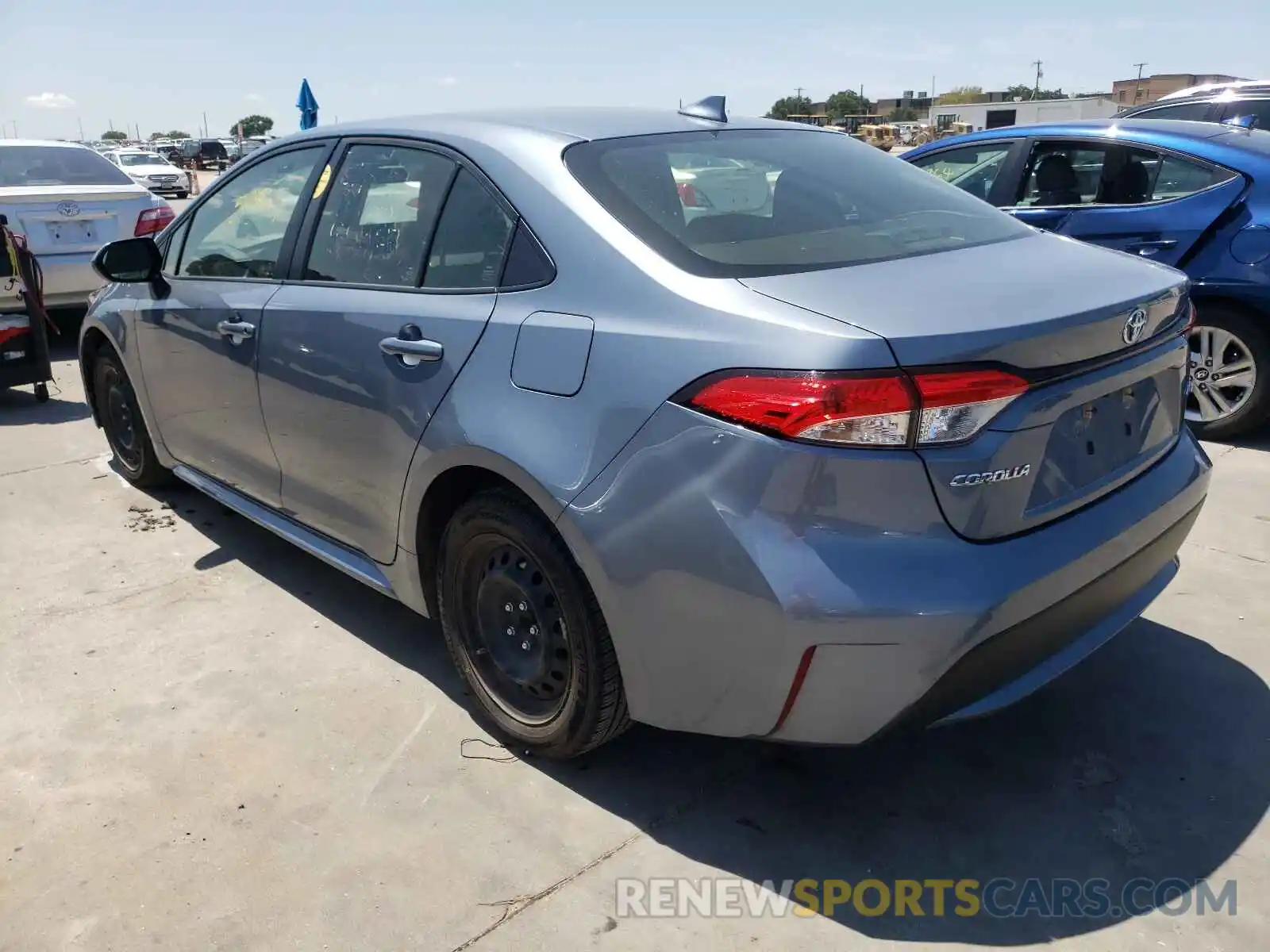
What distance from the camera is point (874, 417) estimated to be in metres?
1.98

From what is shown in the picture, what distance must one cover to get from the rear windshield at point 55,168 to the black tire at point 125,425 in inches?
162

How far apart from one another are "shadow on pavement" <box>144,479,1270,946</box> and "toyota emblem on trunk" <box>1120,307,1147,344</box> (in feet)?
3.29

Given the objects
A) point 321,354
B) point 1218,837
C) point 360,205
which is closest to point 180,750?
point 321,354

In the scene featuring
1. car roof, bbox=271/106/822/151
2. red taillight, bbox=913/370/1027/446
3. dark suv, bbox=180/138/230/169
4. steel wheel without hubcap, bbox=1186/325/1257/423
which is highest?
dark suv, bbox=180/138/230/169

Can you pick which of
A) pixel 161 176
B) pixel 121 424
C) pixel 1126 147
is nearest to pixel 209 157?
pixel 161 176

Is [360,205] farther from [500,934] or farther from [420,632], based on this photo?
[500,934]

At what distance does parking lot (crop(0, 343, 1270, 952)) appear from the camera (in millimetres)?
2230

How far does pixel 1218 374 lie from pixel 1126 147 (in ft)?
4.26

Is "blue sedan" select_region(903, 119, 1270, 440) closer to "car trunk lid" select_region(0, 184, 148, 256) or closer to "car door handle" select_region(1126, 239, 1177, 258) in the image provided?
"car door handle" select_region(1126, 239, 1177, 258)

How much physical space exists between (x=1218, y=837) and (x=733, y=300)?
171cm

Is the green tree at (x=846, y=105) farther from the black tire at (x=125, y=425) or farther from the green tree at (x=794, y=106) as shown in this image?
the black tire at (x=125, y=425)

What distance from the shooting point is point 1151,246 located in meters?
5.30

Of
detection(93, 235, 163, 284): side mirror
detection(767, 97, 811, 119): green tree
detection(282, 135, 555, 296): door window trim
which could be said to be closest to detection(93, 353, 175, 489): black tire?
detection(93, 235, 163, 284): side mirror

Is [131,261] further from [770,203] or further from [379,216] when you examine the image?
[770,203]
